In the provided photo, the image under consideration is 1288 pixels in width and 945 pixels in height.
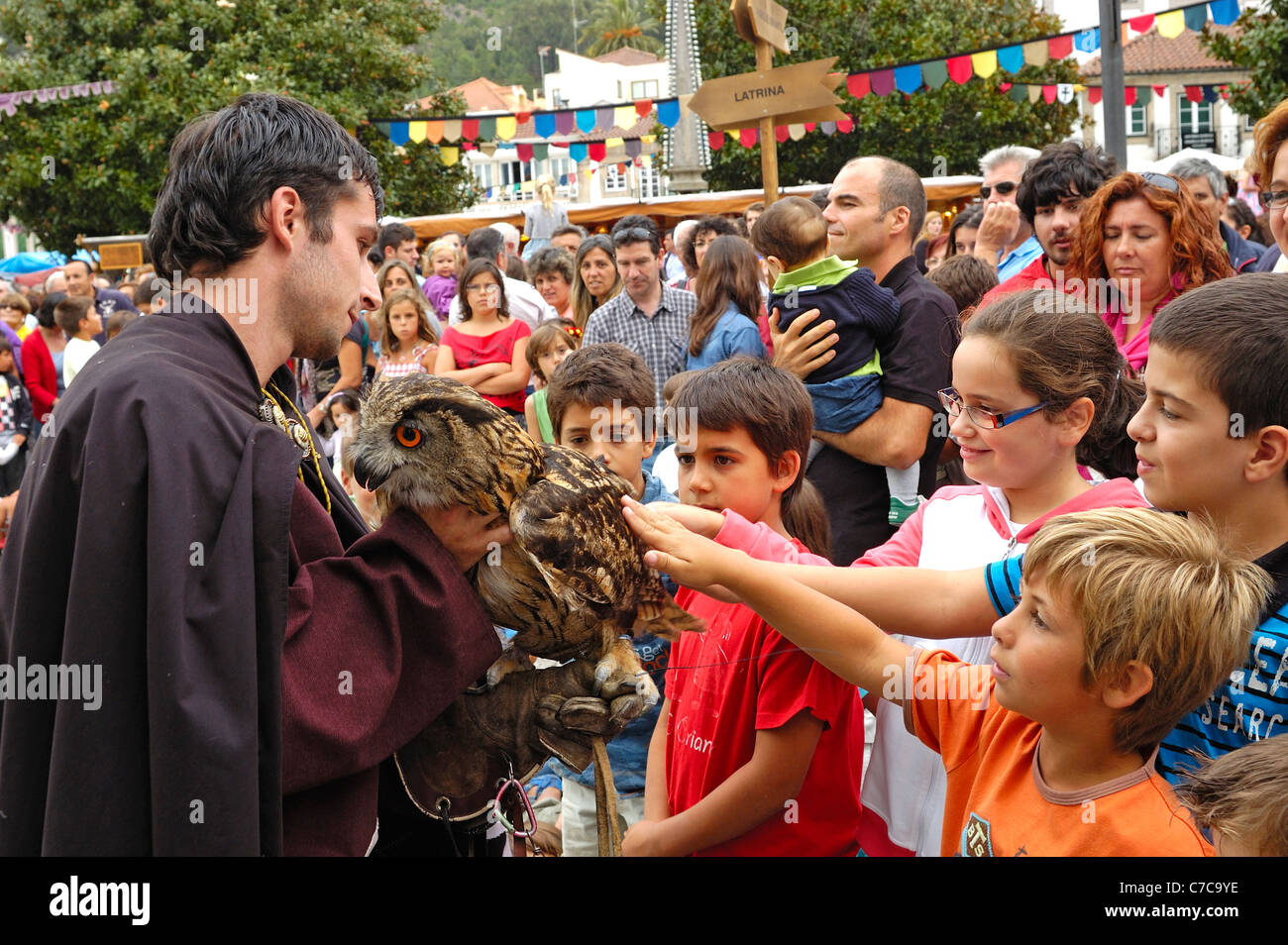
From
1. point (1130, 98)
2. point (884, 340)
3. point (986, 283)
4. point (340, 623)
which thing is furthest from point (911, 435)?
point (1130, 98)

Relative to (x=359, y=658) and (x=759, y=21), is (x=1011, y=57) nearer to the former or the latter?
(x=759, y=21)

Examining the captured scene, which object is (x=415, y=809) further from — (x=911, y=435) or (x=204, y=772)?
(x=911, y=435)

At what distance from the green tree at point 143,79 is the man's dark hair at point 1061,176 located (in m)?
20.4

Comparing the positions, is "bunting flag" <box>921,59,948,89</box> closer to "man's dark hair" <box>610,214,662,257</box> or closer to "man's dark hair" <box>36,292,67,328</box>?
"man's dark hair" <box>610,214,662,257</box>

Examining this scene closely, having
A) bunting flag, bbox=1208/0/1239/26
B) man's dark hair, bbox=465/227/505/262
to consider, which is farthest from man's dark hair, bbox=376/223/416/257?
bunting flag, bbox=1208/0/1239/26

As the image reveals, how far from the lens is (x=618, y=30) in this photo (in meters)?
81.2

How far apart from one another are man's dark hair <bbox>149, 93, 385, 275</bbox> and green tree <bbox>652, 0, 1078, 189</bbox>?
32165mm

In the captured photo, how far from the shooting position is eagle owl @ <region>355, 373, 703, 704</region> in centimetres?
207

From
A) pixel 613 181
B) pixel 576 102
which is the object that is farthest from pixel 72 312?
pixel 613 181

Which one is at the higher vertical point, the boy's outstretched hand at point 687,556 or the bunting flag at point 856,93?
the bunting flag at point 856,93

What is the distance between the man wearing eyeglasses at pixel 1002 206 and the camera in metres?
6.39

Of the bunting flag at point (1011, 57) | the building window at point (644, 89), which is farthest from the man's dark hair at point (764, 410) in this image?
the building window at point (644, 89)

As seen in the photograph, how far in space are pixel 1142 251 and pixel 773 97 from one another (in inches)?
130

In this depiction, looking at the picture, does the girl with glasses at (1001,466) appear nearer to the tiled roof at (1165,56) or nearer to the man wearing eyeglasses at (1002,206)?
the man wearing eyeglasses at (1002,206)
